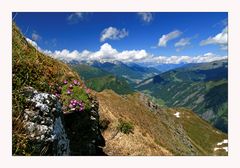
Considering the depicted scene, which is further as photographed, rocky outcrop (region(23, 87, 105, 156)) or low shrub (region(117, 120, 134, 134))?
low shrub (region(117, 120, 134, 134))

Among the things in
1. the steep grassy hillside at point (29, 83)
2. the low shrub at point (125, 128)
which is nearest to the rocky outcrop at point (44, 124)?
the steep grassy hillside at point (29, 83)

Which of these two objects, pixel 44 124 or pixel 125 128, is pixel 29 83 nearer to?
pixel 44 124

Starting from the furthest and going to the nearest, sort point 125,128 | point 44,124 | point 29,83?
1. point 125,128
2. point 29,83
3. point 44,124

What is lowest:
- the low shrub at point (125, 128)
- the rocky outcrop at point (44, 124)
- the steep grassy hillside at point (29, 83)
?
the low shrub at point (125, 128)

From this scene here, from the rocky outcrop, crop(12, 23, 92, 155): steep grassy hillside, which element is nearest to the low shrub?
crop(12, 23, 92, 155): steep grassy hillside

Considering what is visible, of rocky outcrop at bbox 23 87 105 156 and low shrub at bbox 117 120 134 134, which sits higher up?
rocky outcrop at bbox 23 87 105 156

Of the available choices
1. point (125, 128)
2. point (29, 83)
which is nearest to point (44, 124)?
point (29, 83)

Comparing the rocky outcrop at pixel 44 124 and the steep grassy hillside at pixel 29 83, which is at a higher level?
the steep grassy hillside at pixel 29 83

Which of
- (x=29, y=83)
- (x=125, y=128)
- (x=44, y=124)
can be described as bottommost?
(x=125, y=128)

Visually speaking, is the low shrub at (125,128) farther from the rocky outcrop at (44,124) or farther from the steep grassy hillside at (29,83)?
the rocky outcrop at (44,124)

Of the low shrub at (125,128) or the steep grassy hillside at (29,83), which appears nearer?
the steep grassy hillside at (29,83)

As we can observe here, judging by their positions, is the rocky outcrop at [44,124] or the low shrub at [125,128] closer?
the rocky outcrop at [44,124]

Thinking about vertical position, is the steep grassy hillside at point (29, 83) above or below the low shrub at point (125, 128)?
above

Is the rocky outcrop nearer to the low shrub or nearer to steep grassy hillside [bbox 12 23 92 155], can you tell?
steep grassy hillside [bbox 12 23 92 155]
